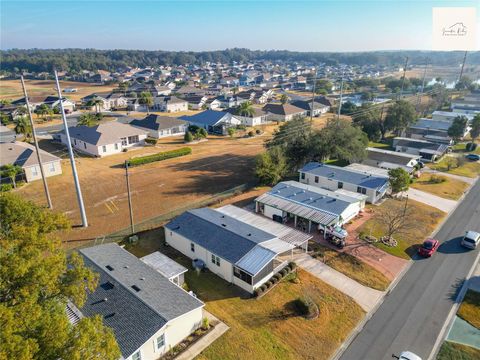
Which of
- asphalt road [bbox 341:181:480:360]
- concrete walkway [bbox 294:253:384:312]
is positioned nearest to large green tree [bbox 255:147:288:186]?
concrete walkway [bbox 294:253:384:312]

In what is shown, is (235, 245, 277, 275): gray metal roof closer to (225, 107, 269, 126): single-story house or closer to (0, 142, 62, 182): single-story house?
(0, 142, 62, 182): single-story house

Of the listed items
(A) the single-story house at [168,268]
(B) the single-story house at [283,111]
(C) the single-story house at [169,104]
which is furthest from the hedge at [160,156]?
(C) the single-story house at [169,104]

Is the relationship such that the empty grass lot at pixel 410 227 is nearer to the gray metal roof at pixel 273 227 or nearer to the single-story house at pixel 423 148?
the gray metal roof at pixel 273 227

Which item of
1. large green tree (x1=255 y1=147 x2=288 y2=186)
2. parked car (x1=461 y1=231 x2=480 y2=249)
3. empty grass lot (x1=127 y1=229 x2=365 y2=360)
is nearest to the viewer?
empty grass lot (x1=127 y1=229 x2=365 y2=360)

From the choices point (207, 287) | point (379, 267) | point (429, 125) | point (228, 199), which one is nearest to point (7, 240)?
point (207, 287)

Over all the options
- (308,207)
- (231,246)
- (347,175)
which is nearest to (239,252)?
(231,246)

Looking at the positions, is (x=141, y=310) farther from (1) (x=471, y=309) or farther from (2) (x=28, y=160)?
(2) (x=28, y=160)

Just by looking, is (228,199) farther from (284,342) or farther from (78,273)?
→ (78,273)
